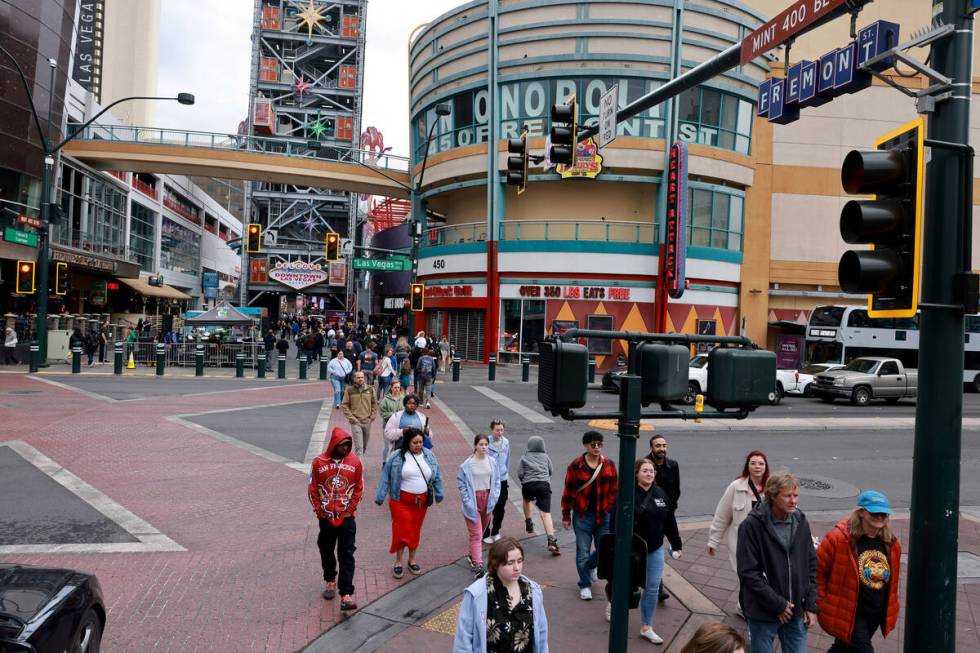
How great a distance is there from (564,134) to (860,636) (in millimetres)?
7556

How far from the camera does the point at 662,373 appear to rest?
4230 millimetres

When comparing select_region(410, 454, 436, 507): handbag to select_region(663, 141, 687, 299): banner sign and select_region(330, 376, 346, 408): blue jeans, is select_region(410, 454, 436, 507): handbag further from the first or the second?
select_region(663, 141, 687, 299): banner sign

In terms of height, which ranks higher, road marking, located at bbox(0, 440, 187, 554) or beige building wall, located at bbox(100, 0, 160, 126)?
beige building wall, located at bbox(100, 0, 160, 126)

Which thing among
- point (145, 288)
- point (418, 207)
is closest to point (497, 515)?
Answer: point (418, 207)

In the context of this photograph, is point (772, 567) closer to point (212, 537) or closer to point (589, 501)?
point (589, 501)

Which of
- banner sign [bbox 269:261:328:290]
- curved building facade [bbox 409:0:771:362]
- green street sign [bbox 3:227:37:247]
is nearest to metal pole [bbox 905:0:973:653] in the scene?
curved building facade [bbox 409:0:771:362]

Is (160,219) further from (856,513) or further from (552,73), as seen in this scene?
(856,513)

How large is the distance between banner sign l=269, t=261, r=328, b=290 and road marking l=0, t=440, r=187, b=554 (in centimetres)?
5179

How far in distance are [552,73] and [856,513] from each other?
29.7m

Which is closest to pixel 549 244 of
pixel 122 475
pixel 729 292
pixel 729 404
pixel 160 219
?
pixel 729 292

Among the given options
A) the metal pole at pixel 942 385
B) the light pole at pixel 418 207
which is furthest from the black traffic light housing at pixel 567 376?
the light pole at pixel 418 207

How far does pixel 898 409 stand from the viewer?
23.0 m

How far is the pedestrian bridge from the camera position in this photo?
37469 mm

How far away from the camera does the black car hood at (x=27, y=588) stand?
172 inches
